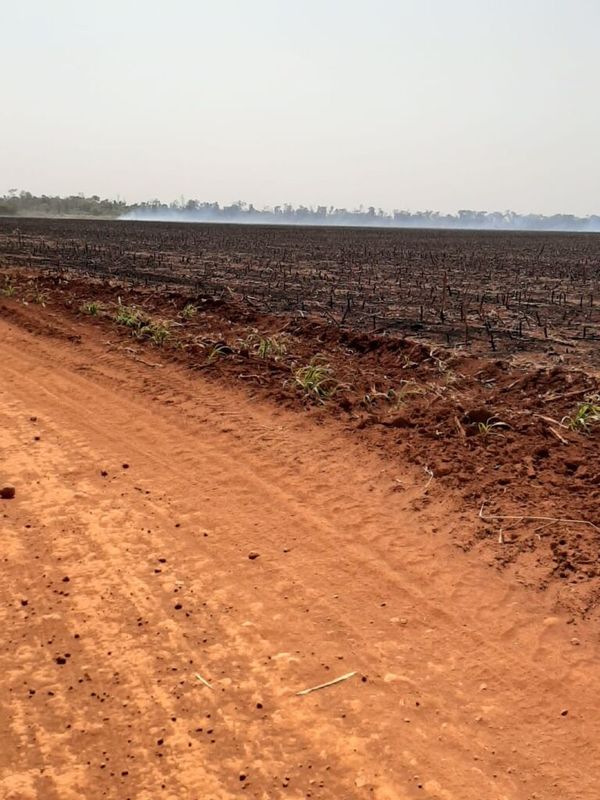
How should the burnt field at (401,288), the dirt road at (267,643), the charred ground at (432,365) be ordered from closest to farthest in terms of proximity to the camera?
the dirt road at (267,643) < the charred ground at (432,365) < the burnt field at (401,288)

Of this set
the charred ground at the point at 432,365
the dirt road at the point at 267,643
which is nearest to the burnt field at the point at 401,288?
the charred ground at the point at 432,365

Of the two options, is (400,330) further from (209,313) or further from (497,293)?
(497,293)

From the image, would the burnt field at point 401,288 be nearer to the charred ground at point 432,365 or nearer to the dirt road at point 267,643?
the charred ground at point 432,365

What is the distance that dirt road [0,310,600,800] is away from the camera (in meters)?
2.56

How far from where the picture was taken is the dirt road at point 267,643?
256 centimetres

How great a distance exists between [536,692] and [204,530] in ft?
7.28

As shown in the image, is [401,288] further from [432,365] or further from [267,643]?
[267,643]

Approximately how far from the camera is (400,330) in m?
10.7

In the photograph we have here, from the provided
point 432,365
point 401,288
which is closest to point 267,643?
point 432,365

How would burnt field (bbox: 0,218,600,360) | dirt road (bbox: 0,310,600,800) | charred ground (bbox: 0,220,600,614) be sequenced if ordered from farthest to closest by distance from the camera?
burnt field (bbox: 0,218,600,360) < charred ground (bbox: 0,220,600,614) < dirt road (bbox: 0,310,600,800)

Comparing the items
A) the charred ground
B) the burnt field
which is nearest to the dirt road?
the charred ground

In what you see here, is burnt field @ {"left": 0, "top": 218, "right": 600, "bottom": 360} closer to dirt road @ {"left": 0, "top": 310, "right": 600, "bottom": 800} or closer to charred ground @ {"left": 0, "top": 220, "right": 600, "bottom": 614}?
charred ground @ {"left": 0, "top": 220, "right": 600, "bottom": 614}

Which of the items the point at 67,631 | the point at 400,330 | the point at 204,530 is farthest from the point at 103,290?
the point at 67,631

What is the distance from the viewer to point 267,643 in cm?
328
